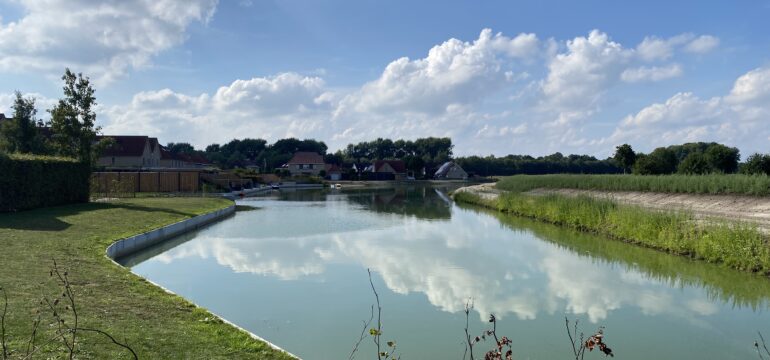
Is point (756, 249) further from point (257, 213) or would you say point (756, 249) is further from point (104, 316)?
point (257, 213)

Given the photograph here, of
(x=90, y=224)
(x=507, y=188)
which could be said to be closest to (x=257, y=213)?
(x=90, y=224)

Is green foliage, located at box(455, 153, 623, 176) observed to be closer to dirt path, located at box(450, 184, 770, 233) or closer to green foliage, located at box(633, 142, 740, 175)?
green foliage, located at box(633, 142, 740, 175)

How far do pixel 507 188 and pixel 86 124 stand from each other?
3089 cm

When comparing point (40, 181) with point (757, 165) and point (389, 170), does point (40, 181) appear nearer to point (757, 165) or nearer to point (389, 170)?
point (757, 165)

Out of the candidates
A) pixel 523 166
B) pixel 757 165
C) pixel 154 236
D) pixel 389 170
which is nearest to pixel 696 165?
pixel 757 165

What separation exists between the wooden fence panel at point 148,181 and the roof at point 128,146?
14.4m

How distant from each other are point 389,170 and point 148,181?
199 feet

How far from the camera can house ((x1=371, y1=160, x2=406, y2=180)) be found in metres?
93.5

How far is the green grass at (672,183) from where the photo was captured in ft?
63.8

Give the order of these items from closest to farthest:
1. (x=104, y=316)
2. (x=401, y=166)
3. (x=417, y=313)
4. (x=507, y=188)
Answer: (x=104, y=316), (x=417, y=313), (x=507, y=188), (x=401, y=166)

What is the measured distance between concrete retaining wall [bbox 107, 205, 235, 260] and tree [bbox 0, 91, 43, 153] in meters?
15.5

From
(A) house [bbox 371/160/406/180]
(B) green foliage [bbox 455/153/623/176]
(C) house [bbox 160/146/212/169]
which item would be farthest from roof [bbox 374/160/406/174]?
(C) house [bbox 160/146/212/169]

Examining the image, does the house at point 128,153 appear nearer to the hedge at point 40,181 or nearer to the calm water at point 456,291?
the hedge at point 40,181

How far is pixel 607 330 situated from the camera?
8.06m
